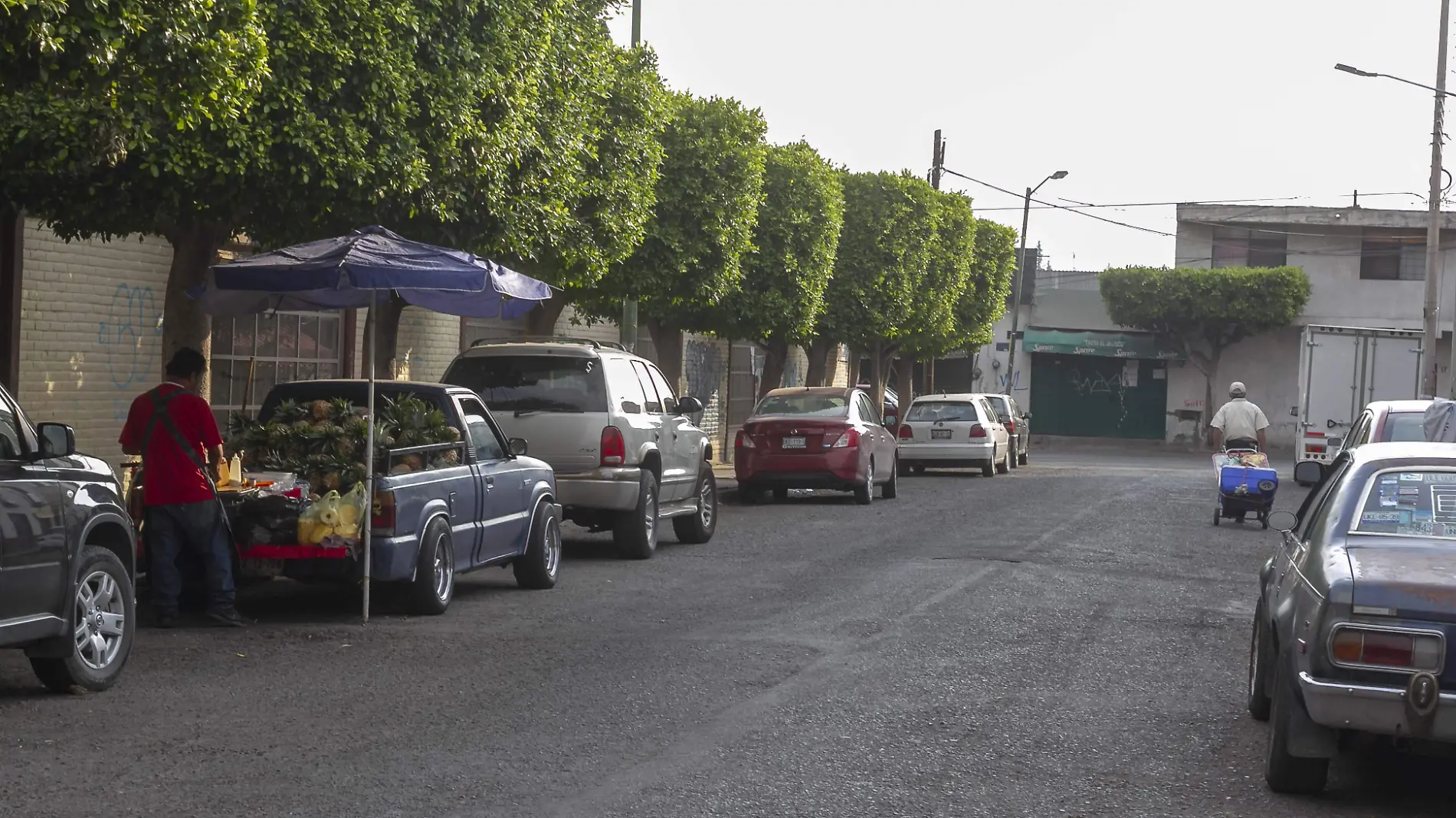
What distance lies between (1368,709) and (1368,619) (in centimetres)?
31

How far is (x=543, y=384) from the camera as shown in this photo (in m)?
14.3

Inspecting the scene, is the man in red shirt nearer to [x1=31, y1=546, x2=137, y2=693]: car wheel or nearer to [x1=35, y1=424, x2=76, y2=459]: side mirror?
[x1=31, y1=546, x2=137, y2=693]: car wheel

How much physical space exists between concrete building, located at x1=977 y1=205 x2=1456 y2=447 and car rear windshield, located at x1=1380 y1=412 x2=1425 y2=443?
35.4 metres

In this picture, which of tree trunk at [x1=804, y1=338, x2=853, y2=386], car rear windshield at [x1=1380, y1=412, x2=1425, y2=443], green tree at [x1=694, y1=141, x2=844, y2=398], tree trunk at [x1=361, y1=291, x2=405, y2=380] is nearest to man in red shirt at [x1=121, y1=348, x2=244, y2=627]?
tree trunk at [x1=361, y1=291, x2=405, y2=380]

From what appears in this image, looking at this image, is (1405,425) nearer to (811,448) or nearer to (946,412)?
(811,448)

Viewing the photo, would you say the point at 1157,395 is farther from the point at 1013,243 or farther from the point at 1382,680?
the point at 1382,680

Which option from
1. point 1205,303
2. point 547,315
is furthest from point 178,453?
point 1205,303

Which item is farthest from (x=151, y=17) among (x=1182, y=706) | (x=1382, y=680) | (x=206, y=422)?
(x=1382, y=680)

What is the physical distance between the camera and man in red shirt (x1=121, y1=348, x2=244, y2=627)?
1022 centimetres

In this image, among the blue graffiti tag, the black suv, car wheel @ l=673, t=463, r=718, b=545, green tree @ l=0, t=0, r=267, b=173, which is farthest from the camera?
the blue graffiti tag

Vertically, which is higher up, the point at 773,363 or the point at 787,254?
the point at 787,254

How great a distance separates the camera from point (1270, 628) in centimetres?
716

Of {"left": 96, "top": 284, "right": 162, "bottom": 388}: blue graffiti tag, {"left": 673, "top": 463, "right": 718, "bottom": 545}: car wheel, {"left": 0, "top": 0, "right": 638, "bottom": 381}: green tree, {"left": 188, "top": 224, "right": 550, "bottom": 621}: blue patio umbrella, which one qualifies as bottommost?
{"left": 673, "top": 463, "right": 718, "bottom": 545}: car wheel

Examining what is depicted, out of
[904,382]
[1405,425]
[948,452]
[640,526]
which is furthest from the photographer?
[904,382]
